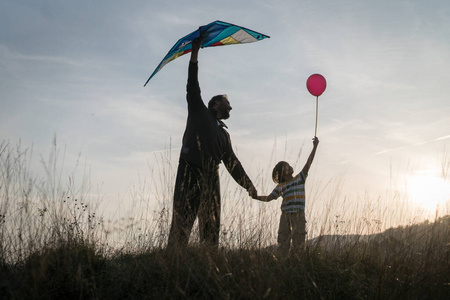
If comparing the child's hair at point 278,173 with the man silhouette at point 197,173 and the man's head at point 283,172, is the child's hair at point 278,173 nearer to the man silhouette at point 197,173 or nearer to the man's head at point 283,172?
the man's head at point 283,172

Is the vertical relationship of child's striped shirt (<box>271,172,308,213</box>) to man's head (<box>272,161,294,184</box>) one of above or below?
below

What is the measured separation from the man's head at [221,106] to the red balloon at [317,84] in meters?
1.37

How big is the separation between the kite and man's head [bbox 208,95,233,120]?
663mm

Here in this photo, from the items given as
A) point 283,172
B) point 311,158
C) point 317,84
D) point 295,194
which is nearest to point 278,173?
point 283,172

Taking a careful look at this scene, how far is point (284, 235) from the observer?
4387 mm

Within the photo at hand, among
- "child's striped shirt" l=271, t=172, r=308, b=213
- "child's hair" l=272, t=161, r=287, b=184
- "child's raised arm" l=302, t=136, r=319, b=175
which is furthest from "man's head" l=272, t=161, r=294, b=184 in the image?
"child's raised arm" l=302, t=136, r=319, b=175

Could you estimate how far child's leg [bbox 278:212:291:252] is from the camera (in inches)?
141

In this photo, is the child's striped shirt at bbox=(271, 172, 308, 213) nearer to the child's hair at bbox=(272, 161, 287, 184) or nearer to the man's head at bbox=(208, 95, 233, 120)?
the child's hair at bbox=(272, 161, 287, 184)

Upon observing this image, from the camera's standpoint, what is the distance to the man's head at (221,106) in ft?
13.8

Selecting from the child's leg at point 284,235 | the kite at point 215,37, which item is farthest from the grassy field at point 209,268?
the kite at point 215,37

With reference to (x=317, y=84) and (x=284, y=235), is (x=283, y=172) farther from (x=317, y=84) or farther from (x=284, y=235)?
(x=317, y=84)

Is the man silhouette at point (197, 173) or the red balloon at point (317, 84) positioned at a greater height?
the red balloon at point (317, 84)

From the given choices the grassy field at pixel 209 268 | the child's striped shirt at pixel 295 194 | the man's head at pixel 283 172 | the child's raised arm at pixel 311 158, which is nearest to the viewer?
the grassy field at pixel 209 268

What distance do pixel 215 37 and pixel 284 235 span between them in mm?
2336
